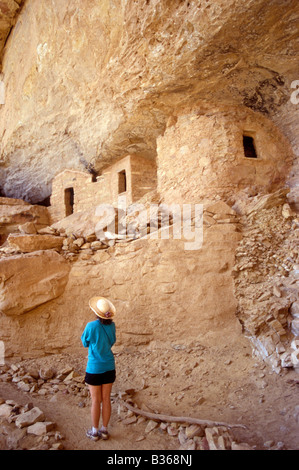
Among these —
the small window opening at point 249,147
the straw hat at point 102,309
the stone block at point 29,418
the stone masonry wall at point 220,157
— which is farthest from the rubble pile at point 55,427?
the small window opening at point 249,147

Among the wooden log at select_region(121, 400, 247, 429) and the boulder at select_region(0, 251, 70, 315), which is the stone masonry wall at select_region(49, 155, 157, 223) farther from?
the wooden log at select_region(121, 400, 247, 429)

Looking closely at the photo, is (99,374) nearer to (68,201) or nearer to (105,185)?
(105,185)

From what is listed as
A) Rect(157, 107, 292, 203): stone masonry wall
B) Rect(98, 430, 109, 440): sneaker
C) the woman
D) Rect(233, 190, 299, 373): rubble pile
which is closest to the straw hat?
the woman

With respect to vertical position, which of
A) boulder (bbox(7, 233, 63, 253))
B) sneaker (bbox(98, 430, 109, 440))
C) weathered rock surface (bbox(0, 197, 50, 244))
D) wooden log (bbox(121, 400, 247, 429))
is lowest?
sneaker (bbox(98, 430, 109, 440))

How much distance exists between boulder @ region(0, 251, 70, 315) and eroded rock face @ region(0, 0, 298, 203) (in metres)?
3.67

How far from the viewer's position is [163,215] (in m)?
5.18

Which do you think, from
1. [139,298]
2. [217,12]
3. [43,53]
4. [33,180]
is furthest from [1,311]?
[33,180]

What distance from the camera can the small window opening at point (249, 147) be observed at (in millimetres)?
6410

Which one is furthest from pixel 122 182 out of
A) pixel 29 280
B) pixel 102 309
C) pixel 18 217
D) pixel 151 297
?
pixel 102 309

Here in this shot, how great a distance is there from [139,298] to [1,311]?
1877 mm

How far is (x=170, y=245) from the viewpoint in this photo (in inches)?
175

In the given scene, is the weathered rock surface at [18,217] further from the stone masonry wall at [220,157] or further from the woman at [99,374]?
the woman at [99,374]

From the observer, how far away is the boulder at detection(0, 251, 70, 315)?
4193mm

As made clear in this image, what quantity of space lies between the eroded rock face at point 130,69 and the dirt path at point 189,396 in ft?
14.3
